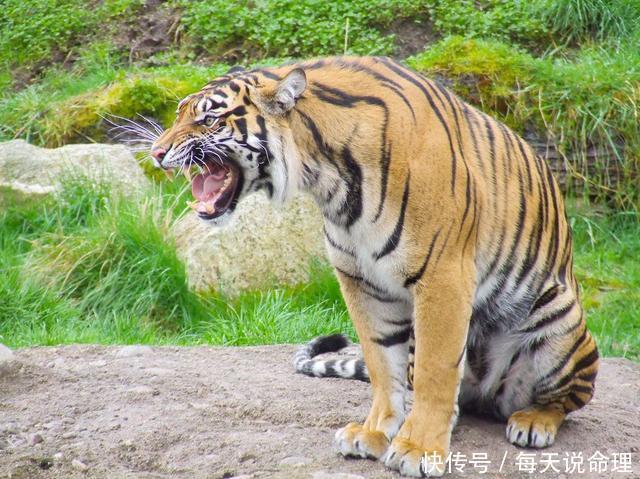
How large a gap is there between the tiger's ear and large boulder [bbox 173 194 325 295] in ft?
9.87

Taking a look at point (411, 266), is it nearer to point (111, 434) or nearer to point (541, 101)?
point (111, 434)

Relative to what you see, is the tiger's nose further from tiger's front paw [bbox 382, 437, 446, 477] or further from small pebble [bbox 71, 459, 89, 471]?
tiger's front paw [bbox 382, 437, 446, 477]

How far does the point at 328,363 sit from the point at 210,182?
1554mm

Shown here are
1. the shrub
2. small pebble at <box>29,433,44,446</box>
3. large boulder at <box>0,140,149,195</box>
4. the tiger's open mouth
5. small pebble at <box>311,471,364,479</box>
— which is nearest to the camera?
small pebble at <box>311,471,364,479</box>

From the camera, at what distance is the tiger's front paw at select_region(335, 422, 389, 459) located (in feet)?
11.9

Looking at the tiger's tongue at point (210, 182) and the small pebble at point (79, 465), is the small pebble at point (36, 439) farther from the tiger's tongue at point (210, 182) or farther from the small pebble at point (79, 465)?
the tiger's tongue at point (210, 182)

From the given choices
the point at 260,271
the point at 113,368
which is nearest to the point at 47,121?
the point at 260,271

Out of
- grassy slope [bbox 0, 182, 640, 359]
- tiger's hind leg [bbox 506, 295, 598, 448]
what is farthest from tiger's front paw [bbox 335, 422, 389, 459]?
grassy slope [bbox 0, 182, 640, 359]

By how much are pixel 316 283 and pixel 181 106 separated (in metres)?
3.06

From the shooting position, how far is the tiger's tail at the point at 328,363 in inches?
188

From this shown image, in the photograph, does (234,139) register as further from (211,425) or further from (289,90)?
(211,425)

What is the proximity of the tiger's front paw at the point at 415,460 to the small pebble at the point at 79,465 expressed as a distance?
1110 millimetres

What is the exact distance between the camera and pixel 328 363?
15.8 feet

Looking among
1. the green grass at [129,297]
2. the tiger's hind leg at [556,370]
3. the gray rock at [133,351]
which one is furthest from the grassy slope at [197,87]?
the tiger's hind leg at [556,370]
